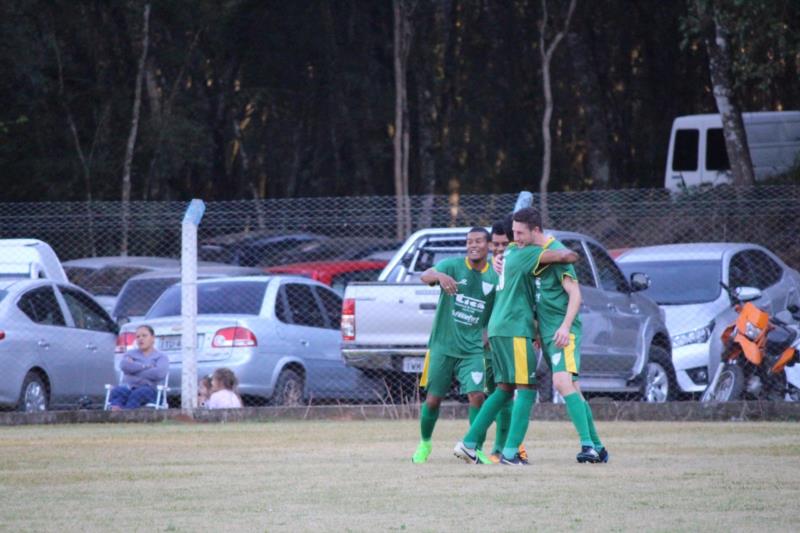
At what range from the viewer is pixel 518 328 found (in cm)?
1112

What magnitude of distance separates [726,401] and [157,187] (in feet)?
108

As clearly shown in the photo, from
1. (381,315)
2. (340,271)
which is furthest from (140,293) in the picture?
(381,315)

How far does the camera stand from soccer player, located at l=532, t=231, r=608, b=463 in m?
11.1

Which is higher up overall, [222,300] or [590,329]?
[222,300]

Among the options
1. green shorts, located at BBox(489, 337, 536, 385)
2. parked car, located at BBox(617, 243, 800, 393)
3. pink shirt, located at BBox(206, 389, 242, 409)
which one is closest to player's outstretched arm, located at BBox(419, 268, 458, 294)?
green shorts, located at BBox(489, 337, 536, 385)

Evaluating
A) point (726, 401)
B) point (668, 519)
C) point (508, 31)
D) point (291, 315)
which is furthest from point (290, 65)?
point (668, 519)

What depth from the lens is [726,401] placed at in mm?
16375

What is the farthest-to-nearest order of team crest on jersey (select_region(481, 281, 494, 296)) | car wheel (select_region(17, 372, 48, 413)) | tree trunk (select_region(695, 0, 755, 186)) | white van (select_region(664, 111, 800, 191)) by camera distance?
white van (select_region(664, 111, 800, 191)) < tree trunk (select_region(695, 0, 755, 186)) < car wheel (select_region(17, 372, 48, 413)) < team crest on jersey (select_region(481, 281, 494, 296))

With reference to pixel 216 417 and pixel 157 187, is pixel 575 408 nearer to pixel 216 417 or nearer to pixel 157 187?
pixel 216 417

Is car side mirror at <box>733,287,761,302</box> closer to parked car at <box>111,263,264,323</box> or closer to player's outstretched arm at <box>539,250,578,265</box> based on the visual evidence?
player's outstretched arm at <box>539,250,578,265</box>

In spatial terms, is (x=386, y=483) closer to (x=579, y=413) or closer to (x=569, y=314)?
(x=579, y=413)

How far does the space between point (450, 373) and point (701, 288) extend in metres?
7.78

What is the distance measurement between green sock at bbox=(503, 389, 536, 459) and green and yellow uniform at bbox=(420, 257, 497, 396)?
0.64 metres

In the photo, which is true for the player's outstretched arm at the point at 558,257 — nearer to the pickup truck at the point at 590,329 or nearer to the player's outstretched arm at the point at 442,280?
the player's outstretched arm at the point at 442,280
